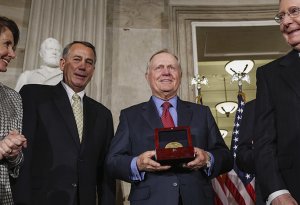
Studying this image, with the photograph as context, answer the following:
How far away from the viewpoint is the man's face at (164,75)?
2941mm

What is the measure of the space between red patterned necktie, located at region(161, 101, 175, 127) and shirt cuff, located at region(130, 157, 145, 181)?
15.3 inches

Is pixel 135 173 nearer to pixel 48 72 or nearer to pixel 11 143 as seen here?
pixel 11 143

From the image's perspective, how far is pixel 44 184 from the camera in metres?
2.71

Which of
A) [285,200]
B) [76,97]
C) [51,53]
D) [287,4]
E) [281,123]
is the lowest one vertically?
[285,200]

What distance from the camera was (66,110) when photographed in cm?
297

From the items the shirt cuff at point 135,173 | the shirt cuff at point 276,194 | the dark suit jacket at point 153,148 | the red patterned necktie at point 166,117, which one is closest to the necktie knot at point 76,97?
the dark suit jacket at point 153,148

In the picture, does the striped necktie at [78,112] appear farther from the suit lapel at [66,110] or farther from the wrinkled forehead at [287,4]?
the wrinkled forehead at [287,4]

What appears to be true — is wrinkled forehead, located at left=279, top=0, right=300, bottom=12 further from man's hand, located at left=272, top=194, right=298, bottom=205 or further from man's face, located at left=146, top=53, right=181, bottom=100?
man's face, located at left=146, top=53, right=181, bottom=100

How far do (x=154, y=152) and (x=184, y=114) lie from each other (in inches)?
21.1

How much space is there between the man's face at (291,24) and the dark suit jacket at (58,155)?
1.60 metres

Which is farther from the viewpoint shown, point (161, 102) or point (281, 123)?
point (161, 102)

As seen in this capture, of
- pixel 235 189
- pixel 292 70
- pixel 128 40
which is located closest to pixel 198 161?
pixel 292 70

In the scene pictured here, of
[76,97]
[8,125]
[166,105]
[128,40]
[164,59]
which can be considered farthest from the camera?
[128,40]

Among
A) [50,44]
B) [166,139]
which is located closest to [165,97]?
[166,139]
